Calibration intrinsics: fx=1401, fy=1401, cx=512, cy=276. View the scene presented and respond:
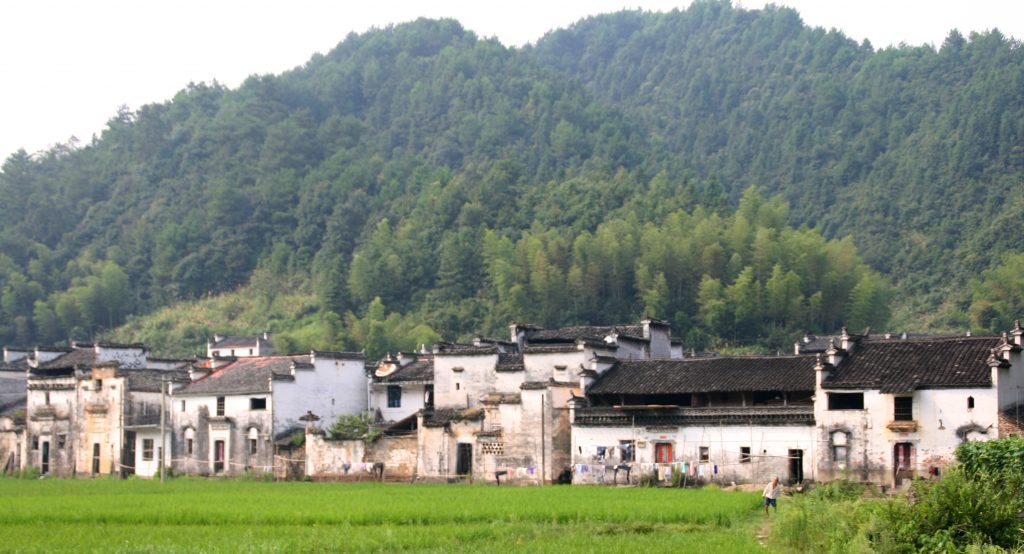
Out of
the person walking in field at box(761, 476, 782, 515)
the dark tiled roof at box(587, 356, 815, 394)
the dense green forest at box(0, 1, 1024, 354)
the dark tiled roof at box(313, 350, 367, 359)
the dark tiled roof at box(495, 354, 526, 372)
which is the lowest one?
the person walking in field at box(761, 476, 782, 515)

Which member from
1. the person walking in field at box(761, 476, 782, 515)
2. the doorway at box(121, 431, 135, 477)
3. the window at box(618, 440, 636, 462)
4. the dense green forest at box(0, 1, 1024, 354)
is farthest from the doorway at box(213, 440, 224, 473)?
the dense green forest at box(0, 1, 1024, 354)

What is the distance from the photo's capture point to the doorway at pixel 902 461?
47438mm

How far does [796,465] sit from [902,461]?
387 cm

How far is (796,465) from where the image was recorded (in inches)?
1961

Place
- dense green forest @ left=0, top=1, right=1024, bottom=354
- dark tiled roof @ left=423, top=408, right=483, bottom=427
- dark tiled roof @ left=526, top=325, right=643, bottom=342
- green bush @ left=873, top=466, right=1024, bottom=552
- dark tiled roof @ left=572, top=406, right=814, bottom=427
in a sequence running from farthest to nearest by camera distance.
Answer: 1. dense green forest @ left=0, top=1, right=1024, bottom=354
2. dark tiled roof @ left=526, top=325, right=643, bottom=342
3. dark tiled roof @ left=423, top=408, right=483, bottom=427
4. dark tiled roof @ left=572, top=406, right=814, bottom=427
5. green bush @ left=873, top=466, right=1024, bottom=552

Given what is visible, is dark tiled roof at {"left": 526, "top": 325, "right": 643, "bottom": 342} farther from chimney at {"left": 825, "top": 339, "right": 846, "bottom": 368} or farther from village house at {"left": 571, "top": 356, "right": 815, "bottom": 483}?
chimney at {"left": 825, "top": 339, "right": 846, "bottom": 368}

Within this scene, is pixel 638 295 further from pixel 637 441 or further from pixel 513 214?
pixel 637 441

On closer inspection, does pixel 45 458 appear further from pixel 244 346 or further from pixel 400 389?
pixel 244 346

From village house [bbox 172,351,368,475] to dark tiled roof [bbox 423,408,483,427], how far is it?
7525 mm

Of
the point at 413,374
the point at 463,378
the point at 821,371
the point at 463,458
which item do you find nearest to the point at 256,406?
the point at 413,374

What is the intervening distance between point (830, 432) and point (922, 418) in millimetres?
3262

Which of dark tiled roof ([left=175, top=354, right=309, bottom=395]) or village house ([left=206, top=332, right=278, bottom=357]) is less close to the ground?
village house ([left=206, top=332, right=278, bottom=357])

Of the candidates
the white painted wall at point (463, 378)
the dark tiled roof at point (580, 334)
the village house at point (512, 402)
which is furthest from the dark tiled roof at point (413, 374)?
the dark tiled roof at point (580, 334)

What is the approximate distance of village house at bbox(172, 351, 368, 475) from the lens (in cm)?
6288
